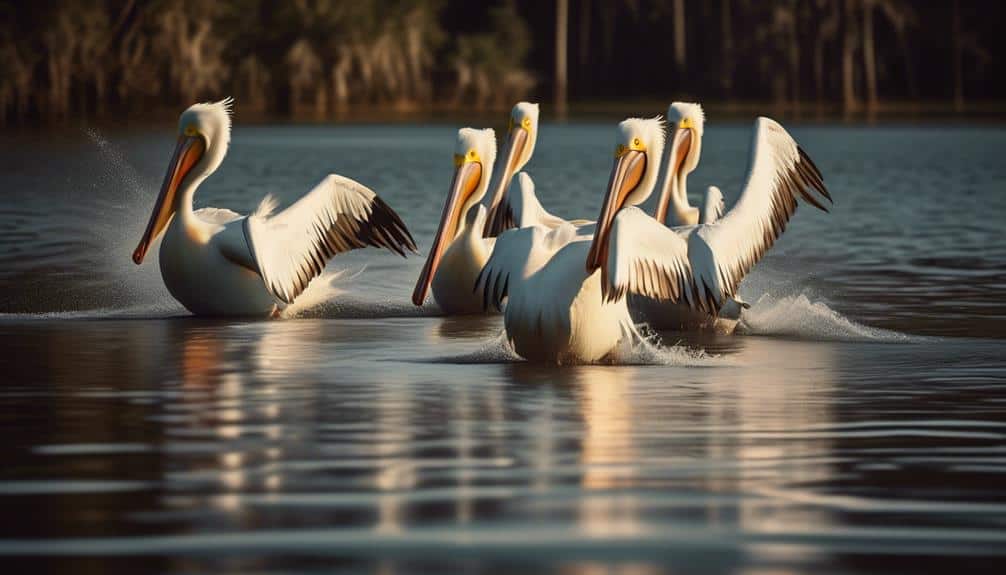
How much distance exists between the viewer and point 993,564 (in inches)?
225

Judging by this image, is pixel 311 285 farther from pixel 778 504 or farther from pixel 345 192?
pixel 778 504

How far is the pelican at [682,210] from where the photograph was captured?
11.5 m

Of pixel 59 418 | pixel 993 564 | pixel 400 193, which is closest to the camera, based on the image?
pixel 993 564

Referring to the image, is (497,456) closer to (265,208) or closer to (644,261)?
(644,261)

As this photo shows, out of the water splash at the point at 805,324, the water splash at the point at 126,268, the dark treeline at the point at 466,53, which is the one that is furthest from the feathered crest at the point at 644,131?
the dark treeline at the point at 466,53

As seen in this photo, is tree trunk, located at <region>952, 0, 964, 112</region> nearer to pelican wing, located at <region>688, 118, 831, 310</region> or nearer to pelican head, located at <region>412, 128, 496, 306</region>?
pelican head, located at <region>412, 128, 496, 306</region>

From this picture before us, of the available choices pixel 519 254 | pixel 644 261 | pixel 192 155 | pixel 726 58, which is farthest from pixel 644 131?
pixel 726 58

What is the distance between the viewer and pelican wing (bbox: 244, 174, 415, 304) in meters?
11.9

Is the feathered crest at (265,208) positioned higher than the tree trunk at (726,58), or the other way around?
the feathered crest at (265,208)

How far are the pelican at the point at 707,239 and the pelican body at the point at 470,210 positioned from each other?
164 centimetres

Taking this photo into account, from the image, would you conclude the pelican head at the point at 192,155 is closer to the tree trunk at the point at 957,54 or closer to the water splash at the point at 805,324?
the water splash at the point at 805,324

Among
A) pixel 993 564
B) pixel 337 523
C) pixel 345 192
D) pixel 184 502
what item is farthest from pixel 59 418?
pixel 345 192

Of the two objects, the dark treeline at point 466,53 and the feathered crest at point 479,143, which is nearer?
the feathered crest at point 479,143

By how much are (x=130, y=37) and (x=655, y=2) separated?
34851 mm
